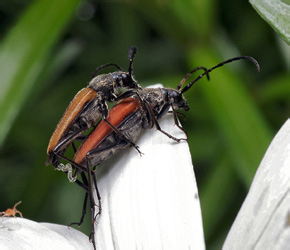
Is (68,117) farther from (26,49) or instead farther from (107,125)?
(26,49)

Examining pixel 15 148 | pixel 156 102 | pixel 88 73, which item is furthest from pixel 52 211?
pixel 156 102

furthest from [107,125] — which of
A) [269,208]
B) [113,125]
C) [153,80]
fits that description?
[153,80]

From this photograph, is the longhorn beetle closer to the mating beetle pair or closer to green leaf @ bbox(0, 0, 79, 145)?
the mating beetle pair

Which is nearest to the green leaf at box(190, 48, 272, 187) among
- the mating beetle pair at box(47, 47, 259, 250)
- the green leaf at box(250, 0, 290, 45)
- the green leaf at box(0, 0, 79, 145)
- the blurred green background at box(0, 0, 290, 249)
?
the blurred green background at box(0, 0, 290, 249)

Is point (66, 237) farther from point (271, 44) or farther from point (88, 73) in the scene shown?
point (271, 44)

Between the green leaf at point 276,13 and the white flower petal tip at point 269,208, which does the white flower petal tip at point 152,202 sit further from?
the green leaf at point 276,13

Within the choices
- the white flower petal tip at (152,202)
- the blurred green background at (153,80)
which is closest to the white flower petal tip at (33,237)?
the white flower petal tip at (152,202)
